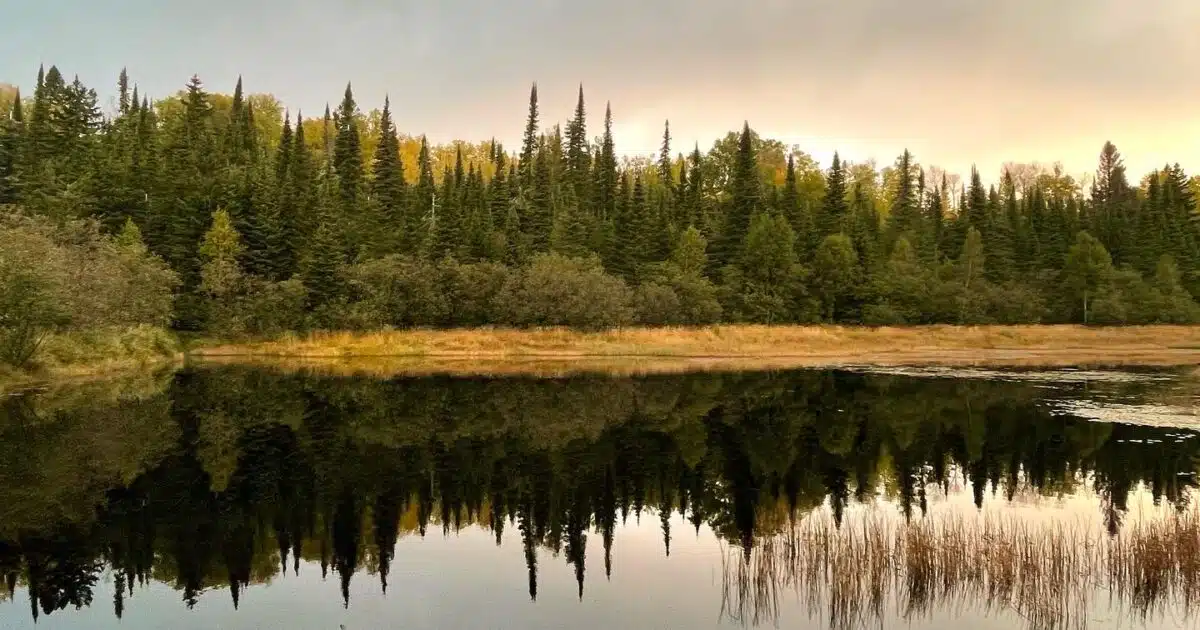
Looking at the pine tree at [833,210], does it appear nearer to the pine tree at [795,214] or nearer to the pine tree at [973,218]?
the pine tree at [795,214]

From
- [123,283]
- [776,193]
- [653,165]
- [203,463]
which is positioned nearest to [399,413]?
[203,463]

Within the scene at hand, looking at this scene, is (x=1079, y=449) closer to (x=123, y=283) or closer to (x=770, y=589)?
(x=770, y=589)

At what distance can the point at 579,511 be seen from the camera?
18.2m

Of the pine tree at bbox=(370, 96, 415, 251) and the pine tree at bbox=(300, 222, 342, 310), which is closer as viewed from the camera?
the pine tree at bbox=(300, 222, 342, 310)

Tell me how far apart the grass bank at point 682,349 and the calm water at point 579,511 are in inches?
1076

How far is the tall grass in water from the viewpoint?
11742 mm

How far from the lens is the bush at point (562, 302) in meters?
71.5

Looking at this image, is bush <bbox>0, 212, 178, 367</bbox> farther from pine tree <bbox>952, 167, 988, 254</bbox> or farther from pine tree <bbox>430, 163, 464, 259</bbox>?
pine tree <bbox>952, 167, 988, 254</bbox>

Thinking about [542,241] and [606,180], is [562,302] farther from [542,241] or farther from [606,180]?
[606,180]

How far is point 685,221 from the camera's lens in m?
107

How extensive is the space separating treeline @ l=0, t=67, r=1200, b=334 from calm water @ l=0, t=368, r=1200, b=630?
3827cm

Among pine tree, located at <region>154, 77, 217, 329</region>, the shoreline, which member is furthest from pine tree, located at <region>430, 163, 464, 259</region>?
the shoreline

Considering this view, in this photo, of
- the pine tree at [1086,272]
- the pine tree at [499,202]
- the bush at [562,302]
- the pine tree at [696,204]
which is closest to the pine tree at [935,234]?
the pine tree at [1086,272]

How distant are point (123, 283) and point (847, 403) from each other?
49852 mm
